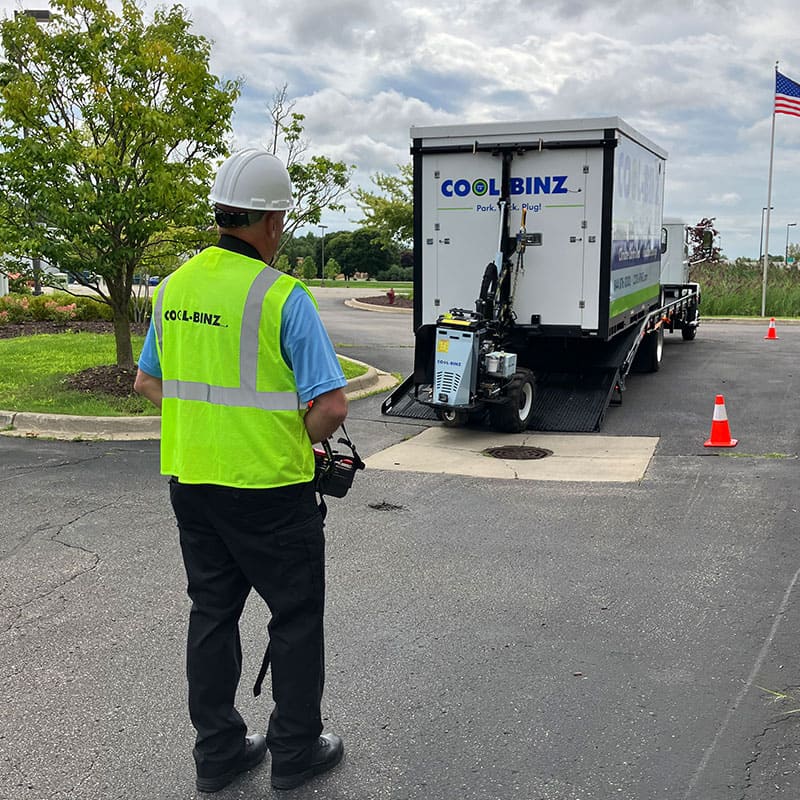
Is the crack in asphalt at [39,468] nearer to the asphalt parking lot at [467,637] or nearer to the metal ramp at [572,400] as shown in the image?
the asphalt parking lot at [467,637]

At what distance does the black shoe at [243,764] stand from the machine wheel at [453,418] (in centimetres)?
616

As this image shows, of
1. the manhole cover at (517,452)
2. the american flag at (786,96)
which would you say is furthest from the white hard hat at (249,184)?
the american flag at (786,96)

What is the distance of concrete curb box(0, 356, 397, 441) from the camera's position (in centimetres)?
940

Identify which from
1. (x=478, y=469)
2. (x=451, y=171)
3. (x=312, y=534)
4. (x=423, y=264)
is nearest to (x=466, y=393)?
(x=478, y=469)

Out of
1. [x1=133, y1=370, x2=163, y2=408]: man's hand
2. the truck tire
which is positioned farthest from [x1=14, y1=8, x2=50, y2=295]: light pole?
the truck tire

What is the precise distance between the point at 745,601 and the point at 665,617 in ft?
1.73

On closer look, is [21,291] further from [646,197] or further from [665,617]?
[665,617]

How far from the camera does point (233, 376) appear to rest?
9.75 feet

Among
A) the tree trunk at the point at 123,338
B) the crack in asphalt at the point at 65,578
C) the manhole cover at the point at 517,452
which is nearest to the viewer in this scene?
the crack in asphalt at the point at 65,578

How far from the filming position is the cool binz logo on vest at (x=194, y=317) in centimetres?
294

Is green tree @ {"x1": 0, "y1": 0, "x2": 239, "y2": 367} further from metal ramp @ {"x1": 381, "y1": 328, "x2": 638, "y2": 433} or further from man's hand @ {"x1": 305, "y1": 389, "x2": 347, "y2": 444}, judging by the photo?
man's hand @ {"x1": 305, "y1": 389, "x2": 347, "y2": 444}

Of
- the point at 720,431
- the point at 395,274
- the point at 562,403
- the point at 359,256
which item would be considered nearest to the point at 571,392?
the point at 562,403

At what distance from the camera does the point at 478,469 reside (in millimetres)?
8203

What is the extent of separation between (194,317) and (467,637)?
2265 mm
